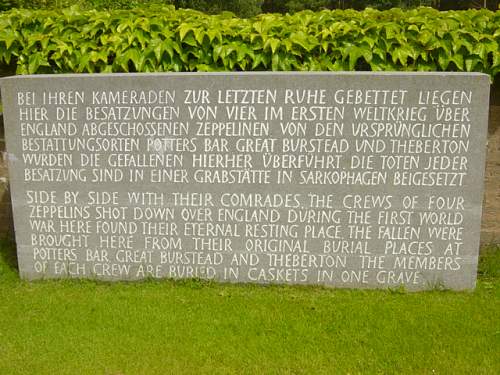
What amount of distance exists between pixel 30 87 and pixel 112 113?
0.67 m

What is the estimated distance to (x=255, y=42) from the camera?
4.44 meters

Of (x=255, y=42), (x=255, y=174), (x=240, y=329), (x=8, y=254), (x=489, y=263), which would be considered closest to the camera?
(x=240, y=329)

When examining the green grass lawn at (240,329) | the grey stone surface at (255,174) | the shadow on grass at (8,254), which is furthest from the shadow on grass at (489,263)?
the shadow on grass at (8,254)

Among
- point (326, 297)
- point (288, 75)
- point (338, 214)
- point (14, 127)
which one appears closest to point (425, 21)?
point (288, 75)

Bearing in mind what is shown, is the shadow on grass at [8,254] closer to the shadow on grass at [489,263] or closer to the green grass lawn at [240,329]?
the green grass lawn at [240,329]

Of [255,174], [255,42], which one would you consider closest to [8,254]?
[255,174]

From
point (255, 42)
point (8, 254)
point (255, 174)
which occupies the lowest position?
point (8, 254)

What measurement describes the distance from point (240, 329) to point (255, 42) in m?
2.35

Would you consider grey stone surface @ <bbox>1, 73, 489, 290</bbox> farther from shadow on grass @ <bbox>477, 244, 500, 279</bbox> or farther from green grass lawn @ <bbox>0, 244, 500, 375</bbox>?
shadow on grass @ <bbox>477, 244, 500, 279</bbox>

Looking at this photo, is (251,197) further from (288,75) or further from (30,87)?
(30,87)

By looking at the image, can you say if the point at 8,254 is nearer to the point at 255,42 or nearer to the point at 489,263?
the point at 255,42

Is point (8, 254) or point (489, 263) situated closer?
point (489, 263)

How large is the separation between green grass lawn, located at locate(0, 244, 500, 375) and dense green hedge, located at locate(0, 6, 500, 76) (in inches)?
72.5

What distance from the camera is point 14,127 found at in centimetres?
416
